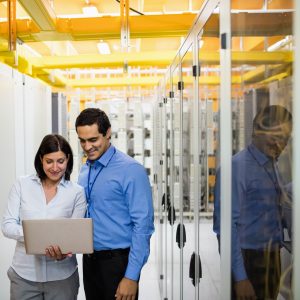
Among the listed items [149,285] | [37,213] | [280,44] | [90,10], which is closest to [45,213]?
[37,213]

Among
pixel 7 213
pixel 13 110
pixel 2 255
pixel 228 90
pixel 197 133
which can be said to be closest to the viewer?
pixel 228 90

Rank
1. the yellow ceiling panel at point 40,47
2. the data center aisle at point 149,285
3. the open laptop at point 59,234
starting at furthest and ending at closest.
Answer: the yellow ceiling panel at point 40,47, the data center aisle at point 149,285, the open laptop at point 59,234

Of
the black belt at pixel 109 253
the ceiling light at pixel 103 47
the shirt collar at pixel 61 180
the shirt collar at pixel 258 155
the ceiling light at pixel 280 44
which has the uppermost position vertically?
the ceiling light at pixel 103 47

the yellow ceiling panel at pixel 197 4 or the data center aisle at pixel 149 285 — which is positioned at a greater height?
the yellow ceiling panel at pixel 197 4

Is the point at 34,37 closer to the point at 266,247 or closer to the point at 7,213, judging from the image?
the point at 7,213

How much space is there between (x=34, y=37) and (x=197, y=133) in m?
2.32

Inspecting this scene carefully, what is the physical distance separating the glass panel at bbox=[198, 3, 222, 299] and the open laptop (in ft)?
1.84

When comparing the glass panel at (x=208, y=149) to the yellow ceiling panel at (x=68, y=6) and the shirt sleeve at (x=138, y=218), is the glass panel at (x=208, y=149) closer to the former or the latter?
the shirt sleeve at (x=138, y=218)

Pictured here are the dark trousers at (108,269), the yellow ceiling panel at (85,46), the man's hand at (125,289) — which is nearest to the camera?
the man's hand at (125,289)

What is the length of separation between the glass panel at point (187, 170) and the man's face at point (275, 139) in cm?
82

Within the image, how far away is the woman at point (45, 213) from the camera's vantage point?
1.95 metres

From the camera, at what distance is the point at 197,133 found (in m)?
1.77

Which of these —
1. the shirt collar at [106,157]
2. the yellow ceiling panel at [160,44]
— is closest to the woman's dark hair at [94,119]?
the shirt collar at [106,157]

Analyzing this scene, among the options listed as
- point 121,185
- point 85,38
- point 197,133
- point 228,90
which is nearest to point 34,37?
point 85,38
